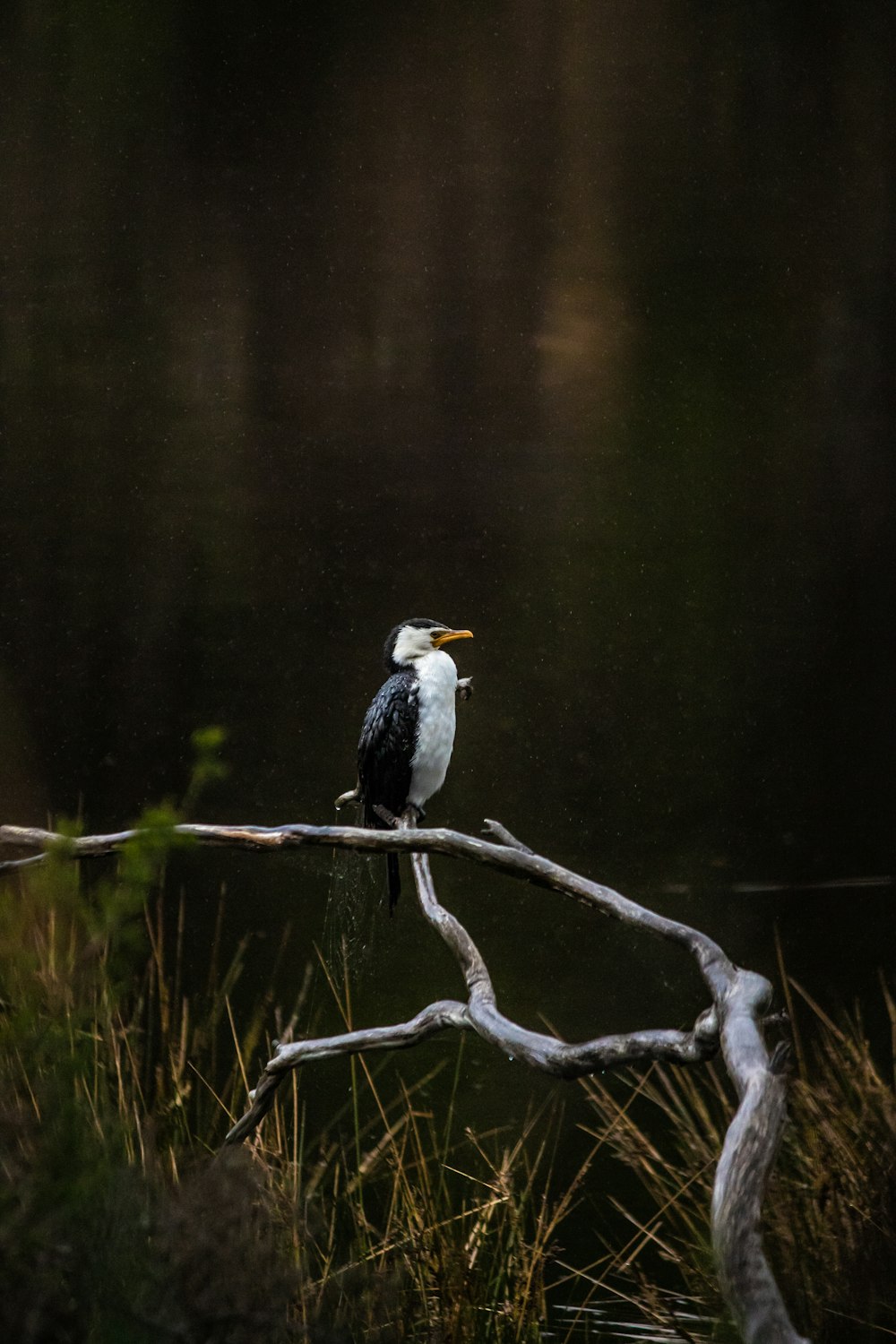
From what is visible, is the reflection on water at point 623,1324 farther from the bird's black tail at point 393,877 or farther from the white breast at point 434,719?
the white breast at point 434,719

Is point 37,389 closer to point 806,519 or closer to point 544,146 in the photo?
point 544,146

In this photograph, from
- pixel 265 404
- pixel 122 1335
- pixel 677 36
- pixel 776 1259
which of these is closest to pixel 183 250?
pixel 265 404

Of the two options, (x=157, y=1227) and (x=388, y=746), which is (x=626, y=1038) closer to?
(x=157, y=1227)

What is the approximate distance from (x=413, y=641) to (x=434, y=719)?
0.69 feet

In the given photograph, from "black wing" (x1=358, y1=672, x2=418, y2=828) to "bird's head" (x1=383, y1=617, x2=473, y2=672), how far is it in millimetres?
112

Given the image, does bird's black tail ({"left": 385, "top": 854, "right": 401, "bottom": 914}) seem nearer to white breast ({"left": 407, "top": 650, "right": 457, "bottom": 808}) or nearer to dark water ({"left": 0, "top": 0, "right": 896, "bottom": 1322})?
white breast ({"left": 407, "top": 650, "right": 457, "bottom": 808})

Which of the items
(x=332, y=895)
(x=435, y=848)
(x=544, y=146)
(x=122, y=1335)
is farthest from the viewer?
(x=544, y=146)

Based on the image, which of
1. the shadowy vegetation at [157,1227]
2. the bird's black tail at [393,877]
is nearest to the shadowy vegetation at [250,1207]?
the shadowy vegetation at [157,1227]

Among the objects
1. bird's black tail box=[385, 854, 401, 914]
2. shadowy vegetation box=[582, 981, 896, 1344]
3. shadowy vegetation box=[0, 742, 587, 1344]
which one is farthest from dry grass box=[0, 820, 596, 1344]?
bird's black tail box=[385, 854, 401, 914]

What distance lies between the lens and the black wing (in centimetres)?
237

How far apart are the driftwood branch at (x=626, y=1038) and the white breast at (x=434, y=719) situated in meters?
0.47

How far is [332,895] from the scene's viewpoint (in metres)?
2.73

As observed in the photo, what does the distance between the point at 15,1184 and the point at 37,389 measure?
328 cm

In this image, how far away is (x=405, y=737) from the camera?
2.37m
